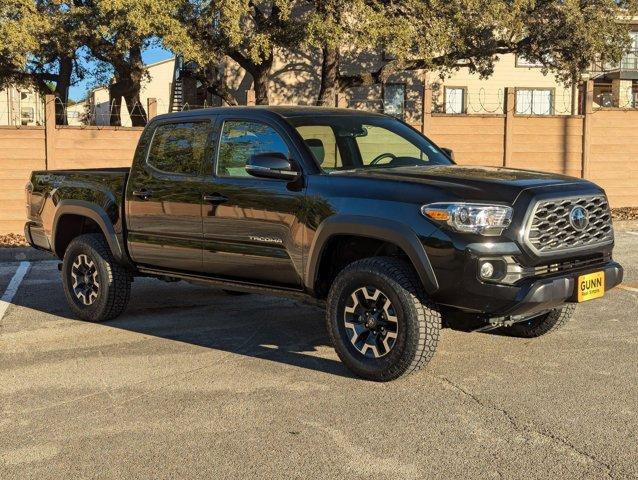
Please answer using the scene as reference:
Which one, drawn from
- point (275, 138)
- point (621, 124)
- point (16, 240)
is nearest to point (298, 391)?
point (275, 138)

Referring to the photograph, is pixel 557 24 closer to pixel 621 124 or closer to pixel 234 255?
pixel 621 124

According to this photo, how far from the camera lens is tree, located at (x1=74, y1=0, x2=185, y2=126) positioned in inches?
676

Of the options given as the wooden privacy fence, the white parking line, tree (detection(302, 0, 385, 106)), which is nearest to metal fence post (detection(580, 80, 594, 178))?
the wooden privacy fence

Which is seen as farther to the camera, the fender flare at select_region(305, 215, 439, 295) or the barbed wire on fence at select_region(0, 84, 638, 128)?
the barbed wire on fence at select_region(0, 84, 638, 128)

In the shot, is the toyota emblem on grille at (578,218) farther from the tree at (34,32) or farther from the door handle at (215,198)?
the tree at (34,32)

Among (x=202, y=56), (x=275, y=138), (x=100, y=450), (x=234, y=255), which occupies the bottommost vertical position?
(x=100, y=450)

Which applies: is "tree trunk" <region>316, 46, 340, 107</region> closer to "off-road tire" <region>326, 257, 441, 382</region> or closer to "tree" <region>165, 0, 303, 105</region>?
"tree" <region>165, 0, 303, 105</region>

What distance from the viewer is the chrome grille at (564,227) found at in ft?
15.9

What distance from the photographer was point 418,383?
16.8 feet

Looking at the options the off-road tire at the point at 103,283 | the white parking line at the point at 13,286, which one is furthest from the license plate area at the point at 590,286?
the white parking line at the point at 13,286

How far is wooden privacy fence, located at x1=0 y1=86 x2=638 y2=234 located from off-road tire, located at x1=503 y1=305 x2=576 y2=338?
27.5 ft

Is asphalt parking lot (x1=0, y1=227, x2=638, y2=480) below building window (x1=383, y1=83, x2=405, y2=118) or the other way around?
below

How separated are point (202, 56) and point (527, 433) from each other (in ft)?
Result: 53.3

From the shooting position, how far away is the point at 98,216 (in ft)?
23.0
